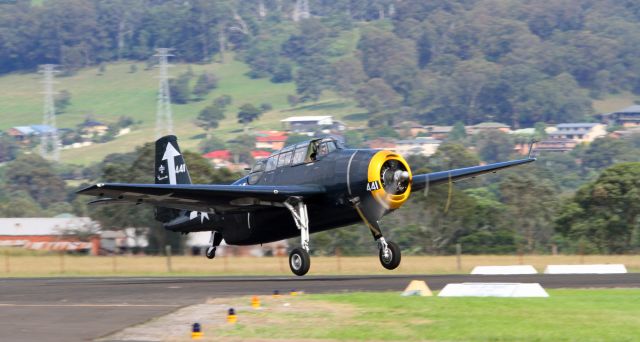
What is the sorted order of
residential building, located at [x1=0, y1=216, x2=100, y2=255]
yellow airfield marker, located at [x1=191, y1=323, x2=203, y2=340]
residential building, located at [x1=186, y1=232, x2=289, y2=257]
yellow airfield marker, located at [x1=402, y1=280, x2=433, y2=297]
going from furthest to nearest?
residential building, located at [x1=0, y1=216, x2=100, y2=255], residential building, located at [x1=186, y1=232, x2=289, y2=257], yellow airfield marker, located at [x1=402, y1=280, x2=433, y2=297], yellow airfield marker, located at [x1=191, y1=323, x2=203, y2=340]

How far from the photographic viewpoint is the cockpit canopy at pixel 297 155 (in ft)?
97.3

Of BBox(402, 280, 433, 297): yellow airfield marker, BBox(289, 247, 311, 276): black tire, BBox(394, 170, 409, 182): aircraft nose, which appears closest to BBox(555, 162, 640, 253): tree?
BBox(289, 247, 311, 276): black tire

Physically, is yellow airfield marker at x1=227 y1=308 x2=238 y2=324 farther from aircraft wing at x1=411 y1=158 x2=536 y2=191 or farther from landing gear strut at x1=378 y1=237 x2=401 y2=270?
aircraft wing at x1=411 y1=158 x2=536 y2=191

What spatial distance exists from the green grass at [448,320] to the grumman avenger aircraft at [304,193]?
6.00m

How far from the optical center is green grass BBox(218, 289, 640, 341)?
725 inches

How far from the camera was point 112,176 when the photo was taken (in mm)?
74000

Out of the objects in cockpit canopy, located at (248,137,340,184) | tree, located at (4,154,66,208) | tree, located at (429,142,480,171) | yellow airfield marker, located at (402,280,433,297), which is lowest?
yellow airfield marker, located at (402,280,433,297)

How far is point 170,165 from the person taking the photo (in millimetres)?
35781

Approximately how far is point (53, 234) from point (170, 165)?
44.8 m

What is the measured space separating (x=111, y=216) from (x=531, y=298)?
49089 mm

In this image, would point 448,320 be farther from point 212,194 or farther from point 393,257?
point 212,194

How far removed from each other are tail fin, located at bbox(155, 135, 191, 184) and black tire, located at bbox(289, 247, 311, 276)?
6783mm

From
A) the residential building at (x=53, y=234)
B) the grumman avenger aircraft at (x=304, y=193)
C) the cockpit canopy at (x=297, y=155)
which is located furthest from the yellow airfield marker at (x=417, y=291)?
the residential building at (x=53, y=234)

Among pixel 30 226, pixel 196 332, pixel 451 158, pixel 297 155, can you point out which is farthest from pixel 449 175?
pixel 451 158
